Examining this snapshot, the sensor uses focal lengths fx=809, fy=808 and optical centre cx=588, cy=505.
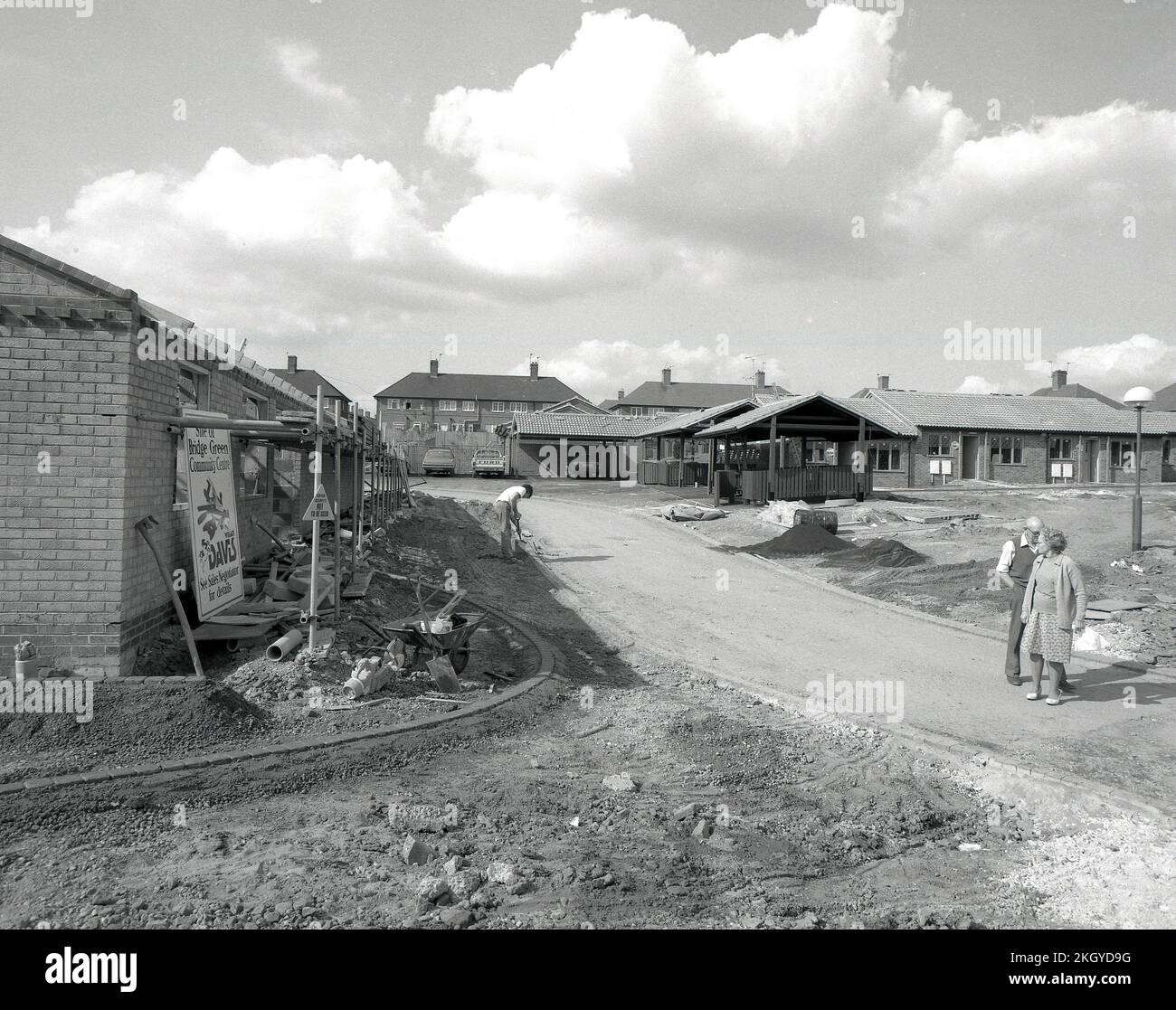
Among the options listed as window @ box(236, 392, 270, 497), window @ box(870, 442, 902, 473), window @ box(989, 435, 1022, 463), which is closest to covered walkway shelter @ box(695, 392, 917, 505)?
window @ box(870, 442, 902, 473)

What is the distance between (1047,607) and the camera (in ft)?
24.1

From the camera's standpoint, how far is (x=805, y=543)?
1675 centimetres

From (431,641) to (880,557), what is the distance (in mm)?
10219

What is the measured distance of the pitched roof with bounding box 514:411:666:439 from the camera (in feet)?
160

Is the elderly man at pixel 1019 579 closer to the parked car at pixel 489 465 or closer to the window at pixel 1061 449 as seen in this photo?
the window at pixel 1061 449

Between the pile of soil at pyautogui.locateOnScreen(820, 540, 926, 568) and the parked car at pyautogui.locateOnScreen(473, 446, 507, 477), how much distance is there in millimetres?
31023

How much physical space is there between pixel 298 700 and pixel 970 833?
4969 millimetres

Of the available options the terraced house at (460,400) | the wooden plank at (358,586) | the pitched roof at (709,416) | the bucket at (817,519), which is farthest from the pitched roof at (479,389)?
the wooden plank at (358,586)

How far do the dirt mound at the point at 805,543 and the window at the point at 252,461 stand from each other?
387 inches

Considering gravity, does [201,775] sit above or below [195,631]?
below

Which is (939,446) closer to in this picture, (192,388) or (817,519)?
(817,519)

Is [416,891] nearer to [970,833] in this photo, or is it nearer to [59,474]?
[970,833]

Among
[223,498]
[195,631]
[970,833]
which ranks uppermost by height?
[223,498]
